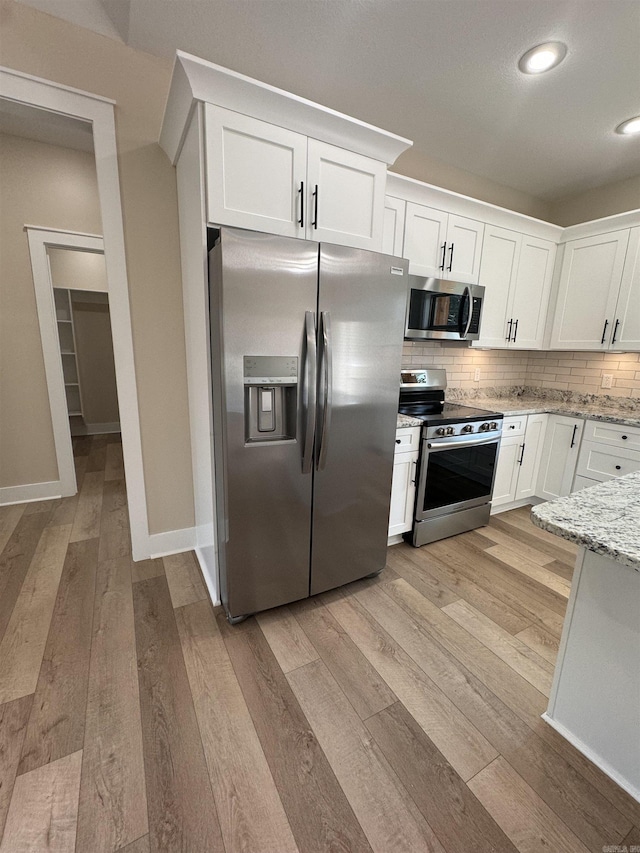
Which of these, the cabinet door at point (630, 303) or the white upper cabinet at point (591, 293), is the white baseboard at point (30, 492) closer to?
the white upper cabinet at point (591, 293)

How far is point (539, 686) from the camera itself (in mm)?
1600

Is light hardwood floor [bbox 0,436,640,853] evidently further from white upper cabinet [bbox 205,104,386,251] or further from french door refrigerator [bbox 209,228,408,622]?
white upper cabinet [bbox 205,104,386,251]

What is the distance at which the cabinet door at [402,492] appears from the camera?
95.7 inches

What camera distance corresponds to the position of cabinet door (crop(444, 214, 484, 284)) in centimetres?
269

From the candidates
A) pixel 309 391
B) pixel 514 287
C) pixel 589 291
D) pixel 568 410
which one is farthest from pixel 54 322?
pixel 589 291

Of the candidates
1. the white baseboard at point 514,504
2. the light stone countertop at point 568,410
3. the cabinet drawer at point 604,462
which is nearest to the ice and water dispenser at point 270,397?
the light stone countertop at point 568,410

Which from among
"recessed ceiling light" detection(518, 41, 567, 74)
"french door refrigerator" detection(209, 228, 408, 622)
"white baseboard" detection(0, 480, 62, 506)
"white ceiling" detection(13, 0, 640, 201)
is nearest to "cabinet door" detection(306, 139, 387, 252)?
"french door refrigerator" detection(209, 228, 408, 622)

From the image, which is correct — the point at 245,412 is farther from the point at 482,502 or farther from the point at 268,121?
the point at 482,502

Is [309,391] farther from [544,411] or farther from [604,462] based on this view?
[604,462]

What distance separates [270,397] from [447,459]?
Result: 1.51 meters

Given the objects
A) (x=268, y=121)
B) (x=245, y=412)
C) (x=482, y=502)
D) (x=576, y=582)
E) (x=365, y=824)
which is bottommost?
(x=365, y=824)

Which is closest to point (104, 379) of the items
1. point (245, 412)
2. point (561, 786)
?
point (245, 412)

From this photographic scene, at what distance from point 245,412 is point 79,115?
5.93 feet

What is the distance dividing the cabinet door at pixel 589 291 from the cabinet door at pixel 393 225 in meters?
1.87
